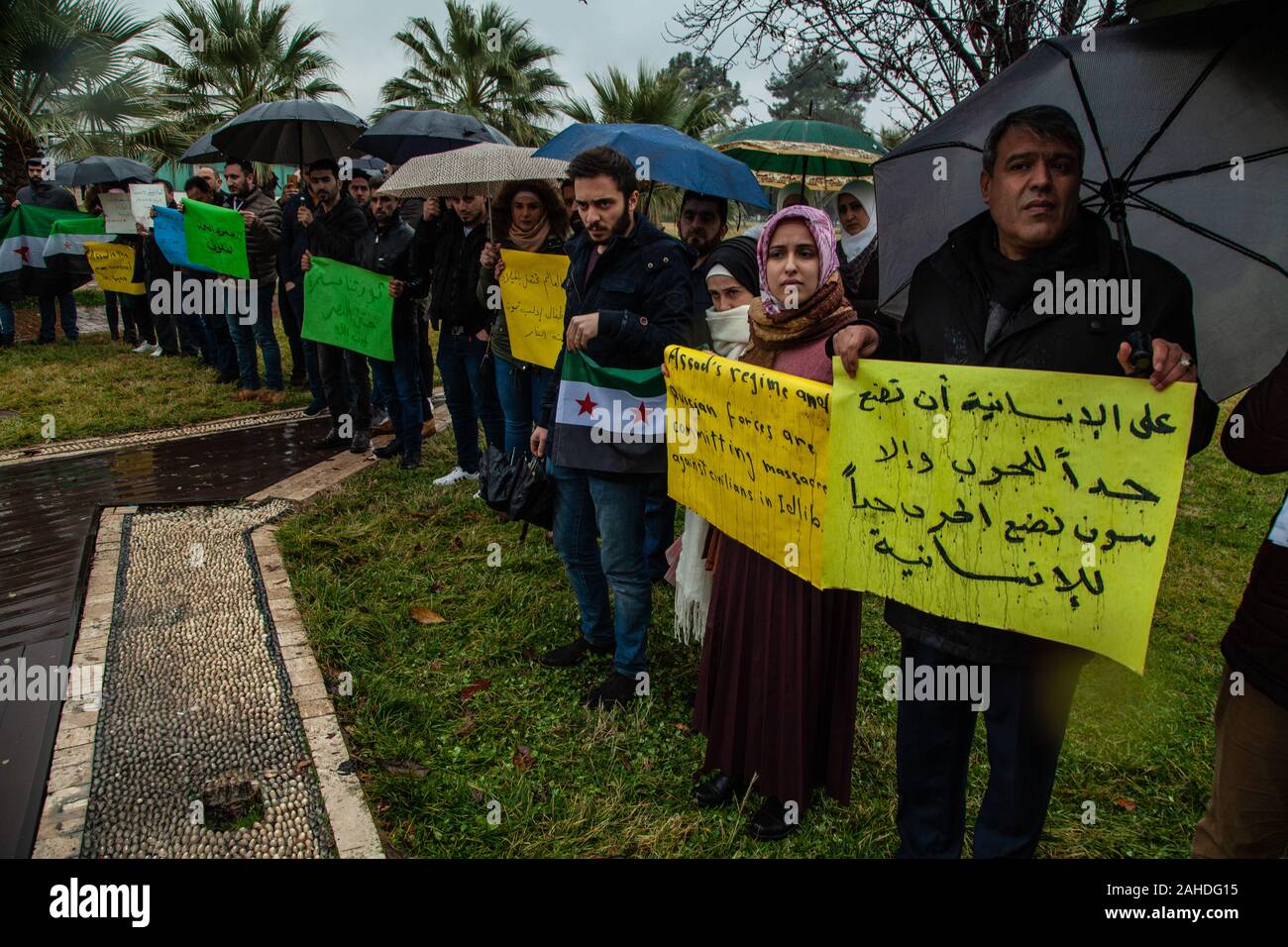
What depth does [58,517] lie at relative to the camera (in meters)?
5.49

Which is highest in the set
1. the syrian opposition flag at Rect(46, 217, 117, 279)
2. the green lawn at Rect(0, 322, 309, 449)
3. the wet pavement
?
the syrian opposition flag at Rect(46, 217, 117, 279)

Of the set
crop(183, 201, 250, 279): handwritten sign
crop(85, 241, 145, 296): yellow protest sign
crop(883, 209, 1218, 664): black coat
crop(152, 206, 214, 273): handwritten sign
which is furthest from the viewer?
crop(85, 241, 145, 296): yellow protest sign

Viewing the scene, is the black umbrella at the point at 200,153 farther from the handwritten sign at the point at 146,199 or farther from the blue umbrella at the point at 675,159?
the blue umbrella at the point at 675,159

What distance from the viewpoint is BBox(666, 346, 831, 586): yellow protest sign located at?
232cm

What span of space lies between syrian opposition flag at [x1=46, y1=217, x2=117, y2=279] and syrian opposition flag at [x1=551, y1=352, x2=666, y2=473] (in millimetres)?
11083

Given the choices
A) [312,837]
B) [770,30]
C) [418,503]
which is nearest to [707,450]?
[312,837]

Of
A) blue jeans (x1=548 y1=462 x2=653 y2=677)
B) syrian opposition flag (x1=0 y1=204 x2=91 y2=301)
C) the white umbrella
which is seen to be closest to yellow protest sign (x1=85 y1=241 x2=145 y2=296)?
syrian opposition flag (x1=0 y1=204 x2=91 y2=301)

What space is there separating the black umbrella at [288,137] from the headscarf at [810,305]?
5.71 metres

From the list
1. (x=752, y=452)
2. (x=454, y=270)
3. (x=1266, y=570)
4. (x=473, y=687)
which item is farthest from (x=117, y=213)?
(x=1266, y=570)

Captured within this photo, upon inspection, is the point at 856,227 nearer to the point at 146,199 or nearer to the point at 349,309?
the point at 349,309

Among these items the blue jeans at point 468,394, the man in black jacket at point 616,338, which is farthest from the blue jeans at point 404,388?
the man in black jacket at point 616,338

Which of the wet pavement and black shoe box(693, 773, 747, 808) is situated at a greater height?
the wet pavement

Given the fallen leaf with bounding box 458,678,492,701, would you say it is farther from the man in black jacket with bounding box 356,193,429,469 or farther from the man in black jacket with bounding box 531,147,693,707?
the man in black jacket with bounding box 356,193,429,469

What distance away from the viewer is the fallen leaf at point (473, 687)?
361 centimetres
